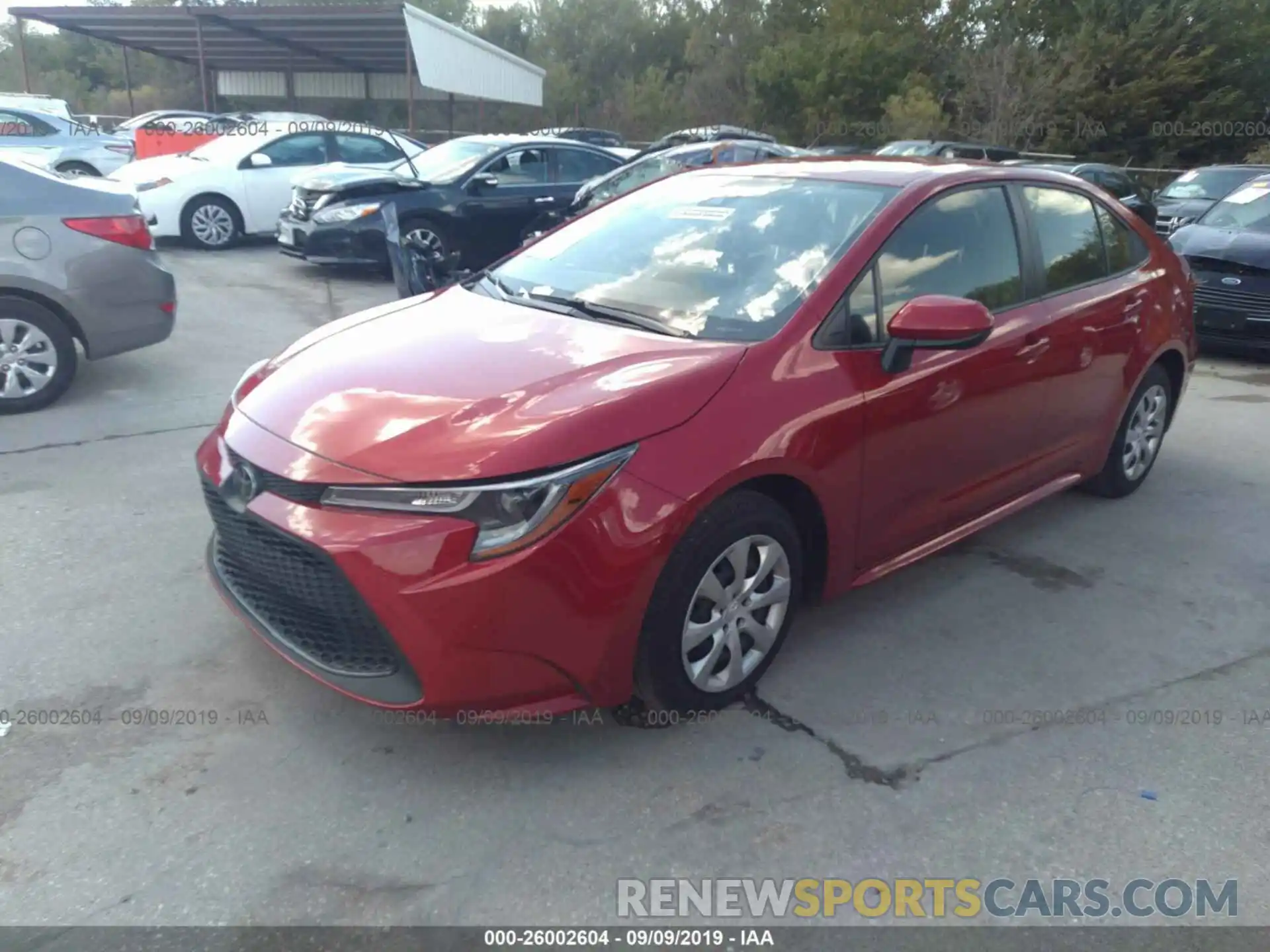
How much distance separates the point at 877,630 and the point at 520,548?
179cm

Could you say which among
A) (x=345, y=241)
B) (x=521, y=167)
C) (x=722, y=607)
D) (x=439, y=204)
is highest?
(x=521, y=167)

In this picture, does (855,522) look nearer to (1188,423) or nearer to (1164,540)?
(1164,540)

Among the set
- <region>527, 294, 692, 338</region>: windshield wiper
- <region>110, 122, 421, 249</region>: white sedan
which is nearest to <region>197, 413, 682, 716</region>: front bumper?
<region>527, 294, 692, 338</region>: windshield wiper

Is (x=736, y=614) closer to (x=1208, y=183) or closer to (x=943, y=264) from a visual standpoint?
(x=943, y=264)

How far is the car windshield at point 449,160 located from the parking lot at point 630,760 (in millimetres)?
7463

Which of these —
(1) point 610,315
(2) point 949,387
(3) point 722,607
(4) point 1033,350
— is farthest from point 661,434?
(4) point 1033,350

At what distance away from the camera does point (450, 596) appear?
2672 mm

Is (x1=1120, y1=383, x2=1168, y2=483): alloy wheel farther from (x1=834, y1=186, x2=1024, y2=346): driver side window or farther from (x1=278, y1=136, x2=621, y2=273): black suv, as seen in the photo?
(x1=278, y1=136, x2=621, y2=273): black suv

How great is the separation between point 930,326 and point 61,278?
16.7 ft

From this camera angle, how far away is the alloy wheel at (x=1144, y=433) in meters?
5.26

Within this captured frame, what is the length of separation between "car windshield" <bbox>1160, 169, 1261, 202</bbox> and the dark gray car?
544 inches

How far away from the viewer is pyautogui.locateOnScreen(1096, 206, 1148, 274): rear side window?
4.92 m

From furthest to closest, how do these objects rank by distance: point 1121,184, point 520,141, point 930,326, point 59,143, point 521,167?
1. point 59,143
2. point 1121,184
3. point 520,141
4. point 521,167
5. point 930,326

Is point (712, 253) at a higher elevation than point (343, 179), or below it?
higher
